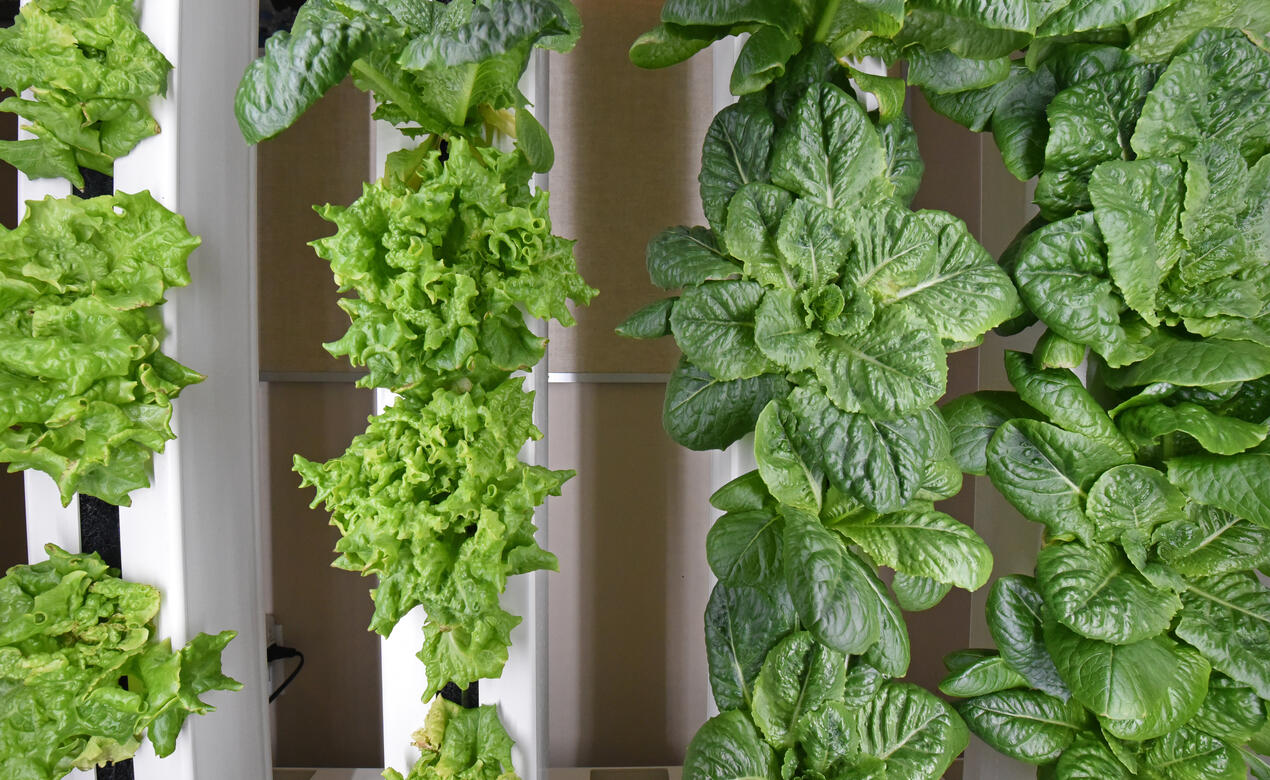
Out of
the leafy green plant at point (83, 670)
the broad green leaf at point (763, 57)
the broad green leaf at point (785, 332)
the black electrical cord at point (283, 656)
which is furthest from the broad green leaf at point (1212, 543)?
the black electrical cord at point (283, 656)

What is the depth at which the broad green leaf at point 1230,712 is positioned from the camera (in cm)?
92

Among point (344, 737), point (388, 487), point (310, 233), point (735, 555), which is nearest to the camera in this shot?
point (388, 487)

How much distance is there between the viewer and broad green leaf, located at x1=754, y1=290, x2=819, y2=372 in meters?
0.79

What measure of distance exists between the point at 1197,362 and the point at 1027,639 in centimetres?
43

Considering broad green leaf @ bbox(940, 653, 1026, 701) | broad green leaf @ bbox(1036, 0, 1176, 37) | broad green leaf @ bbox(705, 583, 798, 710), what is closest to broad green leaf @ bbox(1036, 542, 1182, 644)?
broad green leaf @ bbox(940, 653, 1026, 701)

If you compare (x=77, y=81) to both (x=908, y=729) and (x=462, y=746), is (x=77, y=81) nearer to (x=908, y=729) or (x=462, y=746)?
(x=462, y=746)

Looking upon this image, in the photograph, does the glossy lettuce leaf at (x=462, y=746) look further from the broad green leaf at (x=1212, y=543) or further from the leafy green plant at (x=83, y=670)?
the broad green leaf at (x=1212, y=543)

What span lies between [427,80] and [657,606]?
1.13 meters

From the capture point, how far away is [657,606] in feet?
4.80

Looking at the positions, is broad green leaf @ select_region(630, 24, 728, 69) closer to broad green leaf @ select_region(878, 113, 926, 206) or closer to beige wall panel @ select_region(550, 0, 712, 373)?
broad green leaf @ select_region(878, 113, 926, 206)

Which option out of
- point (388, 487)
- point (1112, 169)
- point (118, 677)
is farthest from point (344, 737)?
point (1112, 169)

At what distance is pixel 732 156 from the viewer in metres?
0.89

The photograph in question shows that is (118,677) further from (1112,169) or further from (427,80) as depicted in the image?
(1112,169)

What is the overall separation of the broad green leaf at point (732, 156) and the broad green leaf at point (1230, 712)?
0.97m
